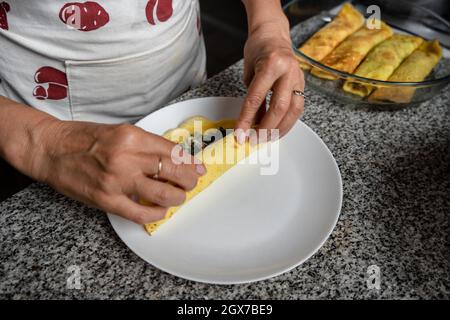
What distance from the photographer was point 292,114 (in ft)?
2.54

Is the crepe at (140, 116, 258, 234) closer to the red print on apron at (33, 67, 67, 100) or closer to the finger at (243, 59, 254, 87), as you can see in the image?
the finger at (243, 59, 254, 87)

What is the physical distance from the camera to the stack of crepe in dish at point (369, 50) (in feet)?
3.34

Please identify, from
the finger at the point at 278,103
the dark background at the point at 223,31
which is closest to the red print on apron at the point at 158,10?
the finger at the point at 278,103

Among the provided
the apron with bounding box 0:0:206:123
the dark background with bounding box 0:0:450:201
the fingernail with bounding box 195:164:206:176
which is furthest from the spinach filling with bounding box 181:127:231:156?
the dark background with bounding box 0:0:450:201

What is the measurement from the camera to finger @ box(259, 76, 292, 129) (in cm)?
75

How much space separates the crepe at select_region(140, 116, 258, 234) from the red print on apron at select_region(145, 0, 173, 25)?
0.21 m

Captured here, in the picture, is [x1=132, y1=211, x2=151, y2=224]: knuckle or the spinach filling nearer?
[x1=132, y1=211, x2=151, y2=224]: knuckle

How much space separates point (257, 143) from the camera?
795mm

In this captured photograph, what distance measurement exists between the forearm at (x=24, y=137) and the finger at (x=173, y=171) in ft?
0.56

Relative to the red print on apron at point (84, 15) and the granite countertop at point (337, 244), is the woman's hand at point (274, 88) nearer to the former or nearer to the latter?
the granite countertop at point (337, 244)

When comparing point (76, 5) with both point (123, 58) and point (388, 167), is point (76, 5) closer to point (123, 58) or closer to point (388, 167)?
point (123, 58)

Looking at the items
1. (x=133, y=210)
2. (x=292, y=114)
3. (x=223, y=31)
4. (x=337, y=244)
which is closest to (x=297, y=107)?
(x=292, y=114)

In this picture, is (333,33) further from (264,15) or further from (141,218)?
(141,218)

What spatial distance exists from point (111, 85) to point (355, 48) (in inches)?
23.3
